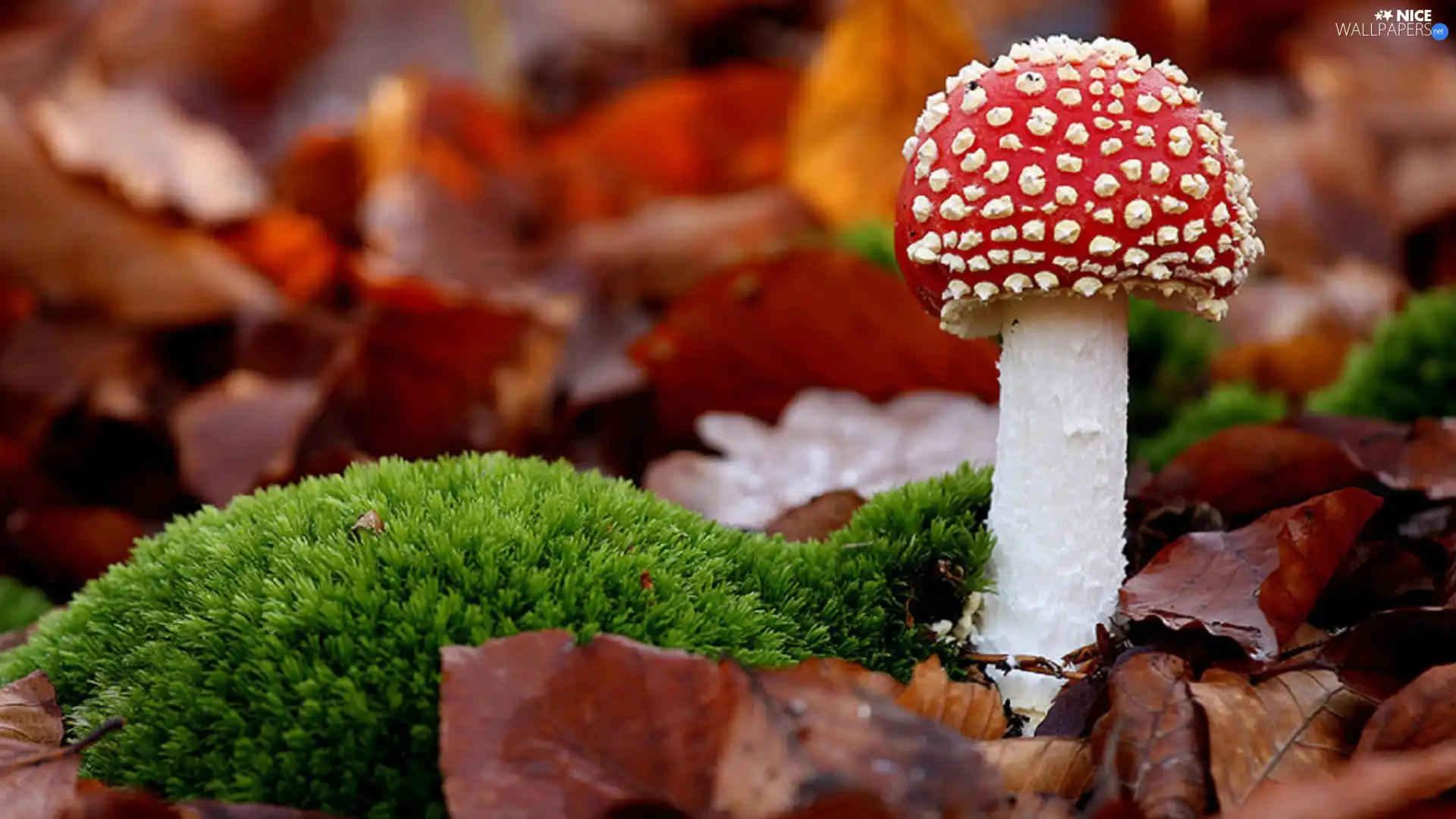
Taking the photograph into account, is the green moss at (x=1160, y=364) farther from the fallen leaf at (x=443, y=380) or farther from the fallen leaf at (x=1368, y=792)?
the fallen leaf at (x=1368, y=792)

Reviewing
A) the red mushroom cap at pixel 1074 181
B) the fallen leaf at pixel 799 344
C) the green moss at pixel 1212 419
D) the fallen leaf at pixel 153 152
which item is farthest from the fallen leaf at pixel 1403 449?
the fallen leaf at pixel 153 152

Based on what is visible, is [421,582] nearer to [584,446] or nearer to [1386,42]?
[584,446]

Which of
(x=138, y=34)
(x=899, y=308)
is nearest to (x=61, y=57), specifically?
(x=138, y=34)

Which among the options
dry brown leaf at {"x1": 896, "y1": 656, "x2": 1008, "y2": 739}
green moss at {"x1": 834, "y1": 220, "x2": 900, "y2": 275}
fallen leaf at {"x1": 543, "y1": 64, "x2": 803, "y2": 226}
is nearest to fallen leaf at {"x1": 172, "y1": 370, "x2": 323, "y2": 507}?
green moss at {"x1": 834, "y1": 220, "x2": 900, "y2": 275}

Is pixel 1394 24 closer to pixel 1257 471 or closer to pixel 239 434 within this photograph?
pixel 1257 471

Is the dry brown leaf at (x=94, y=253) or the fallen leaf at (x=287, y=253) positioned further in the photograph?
the fallen leaf at (x=287, y=253)

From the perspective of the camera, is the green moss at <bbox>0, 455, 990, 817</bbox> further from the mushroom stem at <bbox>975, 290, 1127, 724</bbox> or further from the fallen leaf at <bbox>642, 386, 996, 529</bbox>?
the fallen leaf at <bbox>642, 386, 996, 529</bbox>

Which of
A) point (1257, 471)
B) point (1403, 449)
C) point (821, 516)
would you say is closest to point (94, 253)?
point (821, 516)
